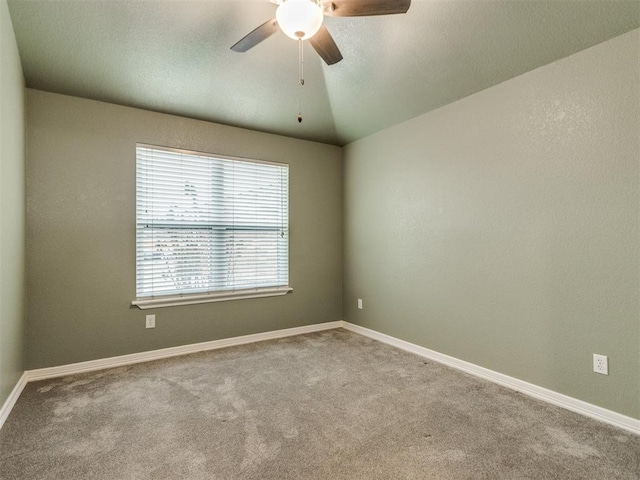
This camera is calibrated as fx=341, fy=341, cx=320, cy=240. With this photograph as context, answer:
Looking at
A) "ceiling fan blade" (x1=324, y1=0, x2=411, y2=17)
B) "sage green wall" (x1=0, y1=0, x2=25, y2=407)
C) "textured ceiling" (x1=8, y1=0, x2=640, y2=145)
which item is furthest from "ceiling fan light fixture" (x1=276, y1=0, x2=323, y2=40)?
"sage green wall" (x1=0, y1=0, x2=25, y2=407)

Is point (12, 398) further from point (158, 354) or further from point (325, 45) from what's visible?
point (325, 45)

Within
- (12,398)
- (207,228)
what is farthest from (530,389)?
(12,398)

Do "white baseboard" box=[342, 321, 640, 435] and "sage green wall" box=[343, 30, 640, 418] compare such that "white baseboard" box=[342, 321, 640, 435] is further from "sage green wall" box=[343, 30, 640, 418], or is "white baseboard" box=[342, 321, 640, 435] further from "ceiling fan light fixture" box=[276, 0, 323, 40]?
"ceiling fan light fixture" box=[276, 0, 323, 40]

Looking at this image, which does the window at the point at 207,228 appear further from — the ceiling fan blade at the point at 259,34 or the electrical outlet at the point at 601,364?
the electrical outlet at the point at 601,364

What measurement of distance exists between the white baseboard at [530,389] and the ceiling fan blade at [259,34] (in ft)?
9.59

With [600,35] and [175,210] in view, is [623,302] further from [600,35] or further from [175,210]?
[175,210]

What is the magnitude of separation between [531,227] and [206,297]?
3.01 metres

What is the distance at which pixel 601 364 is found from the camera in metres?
2.16

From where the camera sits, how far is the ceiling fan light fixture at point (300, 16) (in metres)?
1.64

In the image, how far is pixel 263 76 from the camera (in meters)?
3.12

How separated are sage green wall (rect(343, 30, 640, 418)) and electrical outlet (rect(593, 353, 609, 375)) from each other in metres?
0.03

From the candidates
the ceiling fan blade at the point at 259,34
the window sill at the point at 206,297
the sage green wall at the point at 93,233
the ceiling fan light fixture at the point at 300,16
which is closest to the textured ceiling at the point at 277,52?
the sage green wall at the point at 93,233

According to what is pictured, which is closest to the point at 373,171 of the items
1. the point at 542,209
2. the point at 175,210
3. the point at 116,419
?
the point at 542,209

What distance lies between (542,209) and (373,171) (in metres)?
1.90
